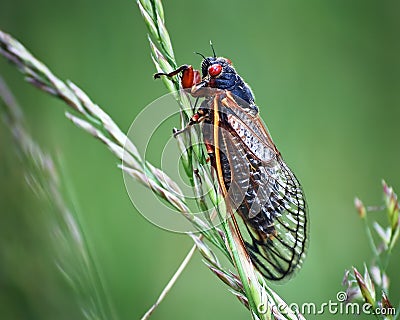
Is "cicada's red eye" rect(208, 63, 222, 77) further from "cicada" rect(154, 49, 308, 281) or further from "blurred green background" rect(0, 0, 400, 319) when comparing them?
"blurred green background" rect(0, 0, 400, 319)

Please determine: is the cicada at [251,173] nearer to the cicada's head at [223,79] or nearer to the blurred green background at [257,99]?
the cicada's head at [223,79]

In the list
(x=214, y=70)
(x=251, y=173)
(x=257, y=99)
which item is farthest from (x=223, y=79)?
(x=257, y=99)

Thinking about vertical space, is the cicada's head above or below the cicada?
above

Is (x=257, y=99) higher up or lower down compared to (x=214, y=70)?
higher up

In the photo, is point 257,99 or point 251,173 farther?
point 257,99

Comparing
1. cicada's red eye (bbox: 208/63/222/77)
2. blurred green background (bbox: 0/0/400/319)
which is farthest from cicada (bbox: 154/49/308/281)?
blurred green background (bbox: 0/0/400/319)

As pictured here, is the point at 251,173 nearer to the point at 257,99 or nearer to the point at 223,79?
the point at 223,79
